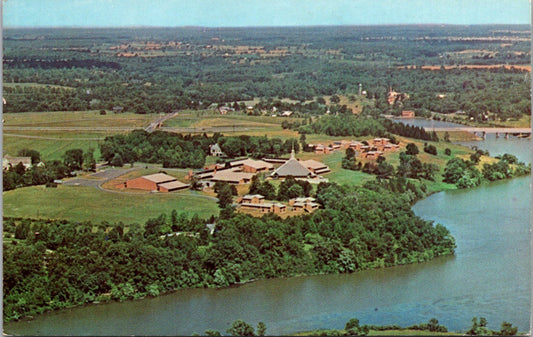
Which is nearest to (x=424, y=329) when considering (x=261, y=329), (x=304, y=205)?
(x=261, y=329)

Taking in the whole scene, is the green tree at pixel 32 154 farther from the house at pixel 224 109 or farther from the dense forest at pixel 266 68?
the house at pixel 224 109

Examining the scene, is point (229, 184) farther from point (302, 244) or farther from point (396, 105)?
point (396, 105)

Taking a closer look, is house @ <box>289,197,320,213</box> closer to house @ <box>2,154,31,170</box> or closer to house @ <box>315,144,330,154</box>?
house @ <box>315,144,330,154</box>

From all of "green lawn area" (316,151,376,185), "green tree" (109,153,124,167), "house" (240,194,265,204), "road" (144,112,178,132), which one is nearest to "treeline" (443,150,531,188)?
"green lawn area" (316,151,376,185)

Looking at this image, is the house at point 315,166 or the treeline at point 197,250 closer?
the treeline at point 197,250

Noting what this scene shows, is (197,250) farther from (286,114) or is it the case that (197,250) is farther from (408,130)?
(408,130)

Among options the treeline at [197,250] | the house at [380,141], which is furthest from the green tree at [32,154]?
the house at [380,141]
